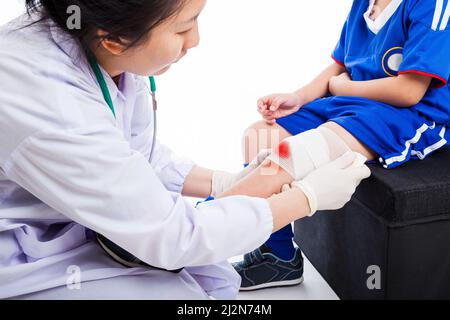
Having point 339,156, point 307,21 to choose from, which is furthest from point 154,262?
point 307,21

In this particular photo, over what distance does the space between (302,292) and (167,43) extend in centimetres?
82

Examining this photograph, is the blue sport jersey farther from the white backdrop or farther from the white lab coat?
the white backdrop

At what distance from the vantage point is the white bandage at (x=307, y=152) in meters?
1.15

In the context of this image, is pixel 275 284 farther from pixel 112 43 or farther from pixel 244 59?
pixel 244 59

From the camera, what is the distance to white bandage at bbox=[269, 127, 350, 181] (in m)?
1.15

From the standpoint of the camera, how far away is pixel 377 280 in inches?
47.8

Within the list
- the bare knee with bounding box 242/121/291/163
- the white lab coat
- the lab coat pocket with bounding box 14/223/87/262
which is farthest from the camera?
the bare knee with bounding box 242/121/291/163

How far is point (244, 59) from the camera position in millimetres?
2363

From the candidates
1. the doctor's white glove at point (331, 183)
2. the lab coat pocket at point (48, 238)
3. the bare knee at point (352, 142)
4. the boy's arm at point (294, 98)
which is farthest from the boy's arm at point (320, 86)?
the lab coat pocket at point (48, 238)

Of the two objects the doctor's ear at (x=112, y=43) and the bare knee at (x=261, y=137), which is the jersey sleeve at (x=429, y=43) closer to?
the bare knee at (x=261, y=137)

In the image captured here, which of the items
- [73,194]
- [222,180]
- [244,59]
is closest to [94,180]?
[73,194]

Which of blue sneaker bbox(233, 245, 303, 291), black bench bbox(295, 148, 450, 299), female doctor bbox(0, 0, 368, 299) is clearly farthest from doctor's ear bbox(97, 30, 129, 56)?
blue sneaker bbox(233, 245, 303, 291)

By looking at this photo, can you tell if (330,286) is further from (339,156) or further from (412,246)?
(339,156)

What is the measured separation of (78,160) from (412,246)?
0.74 m
